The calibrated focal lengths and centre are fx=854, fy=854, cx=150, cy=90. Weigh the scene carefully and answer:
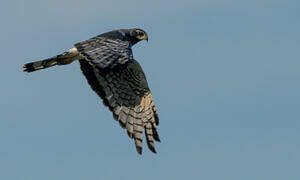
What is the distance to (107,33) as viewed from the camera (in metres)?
17.8

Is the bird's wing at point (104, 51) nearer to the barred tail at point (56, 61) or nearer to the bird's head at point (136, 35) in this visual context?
the barred tail at point (56, 61)

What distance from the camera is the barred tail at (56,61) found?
1755 cm

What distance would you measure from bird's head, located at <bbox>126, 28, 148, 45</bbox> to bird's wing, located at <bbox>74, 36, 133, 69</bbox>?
1.40 m

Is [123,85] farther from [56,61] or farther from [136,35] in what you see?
[56,61]

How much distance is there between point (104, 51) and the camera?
1608cm

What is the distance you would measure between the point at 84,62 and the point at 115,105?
116cm

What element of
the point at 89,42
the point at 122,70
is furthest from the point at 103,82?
the point at 89,42

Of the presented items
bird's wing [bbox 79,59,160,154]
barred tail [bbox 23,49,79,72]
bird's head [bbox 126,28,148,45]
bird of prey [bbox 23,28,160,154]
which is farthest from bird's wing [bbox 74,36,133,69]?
bird's head [bbox 126,28,148,45]

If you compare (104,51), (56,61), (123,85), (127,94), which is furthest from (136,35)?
(104,51)

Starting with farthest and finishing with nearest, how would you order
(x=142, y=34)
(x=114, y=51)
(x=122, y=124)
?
1. (x=142, y=34)
2. (x=122, y=124)
3. (x=114, y=51)

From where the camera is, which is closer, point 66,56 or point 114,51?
point 114,51

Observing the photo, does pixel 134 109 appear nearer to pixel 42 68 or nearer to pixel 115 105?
pixel 115 105

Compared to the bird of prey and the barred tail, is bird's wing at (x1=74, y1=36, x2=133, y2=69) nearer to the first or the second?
the bird of prey

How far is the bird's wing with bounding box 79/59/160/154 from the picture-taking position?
1756 centimetres
